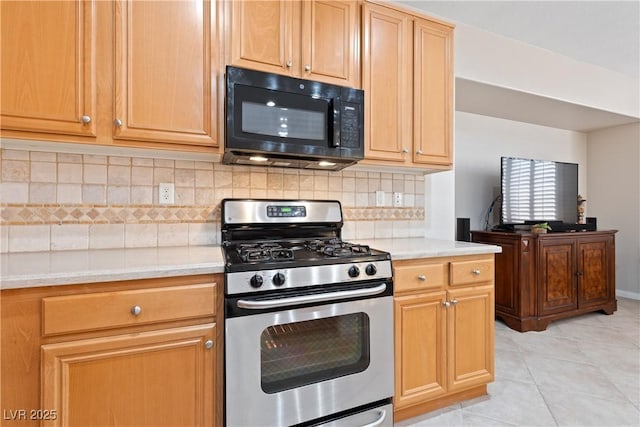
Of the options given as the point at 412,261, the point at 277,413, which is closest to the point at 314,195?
the point at 412,261

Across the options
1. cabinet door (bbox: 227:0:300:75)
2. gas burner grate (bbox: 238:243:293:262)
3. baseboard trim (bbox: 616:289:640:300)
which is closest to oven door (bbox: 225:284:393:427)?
gas burner grate (bbox: 238:243:293:262)

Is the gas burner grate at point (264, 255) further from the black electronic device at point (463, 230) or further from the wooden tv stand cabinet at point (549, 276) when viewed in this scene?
the wooden tv stand cabinet at point (549, 276)

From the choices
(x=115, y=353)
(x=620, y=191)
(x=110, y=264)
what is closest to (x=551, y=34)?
(x=620, y=191)

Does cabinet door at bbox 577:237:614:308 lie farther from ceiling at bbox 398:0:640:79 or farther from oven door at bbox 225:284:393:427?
oven door at bbox 225:284:393:427

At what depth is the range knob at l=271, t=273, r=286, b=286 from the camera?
4.43 feet

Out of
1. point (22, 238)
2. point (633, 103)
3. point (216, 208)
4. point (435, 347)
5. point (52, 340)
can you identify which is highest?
point (633, 103)

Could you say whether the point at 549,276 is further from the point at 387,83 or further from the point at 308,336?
the point at 308,336

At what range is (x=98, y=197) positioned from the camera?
168cm

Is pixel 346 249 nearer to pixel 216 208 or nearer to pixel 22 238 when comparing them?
pixel 216 208

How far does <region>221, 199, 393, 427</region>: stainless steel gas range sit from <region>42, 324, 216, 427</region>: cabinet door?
11 cm

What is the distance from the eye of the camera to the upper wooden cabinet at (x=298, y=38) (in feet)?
5.40

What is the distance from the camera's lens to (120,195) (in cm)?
172

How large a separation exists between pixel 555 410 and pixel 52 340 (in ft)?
8.03

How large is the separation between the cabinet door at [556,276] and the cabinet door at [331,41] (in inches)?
98.6
